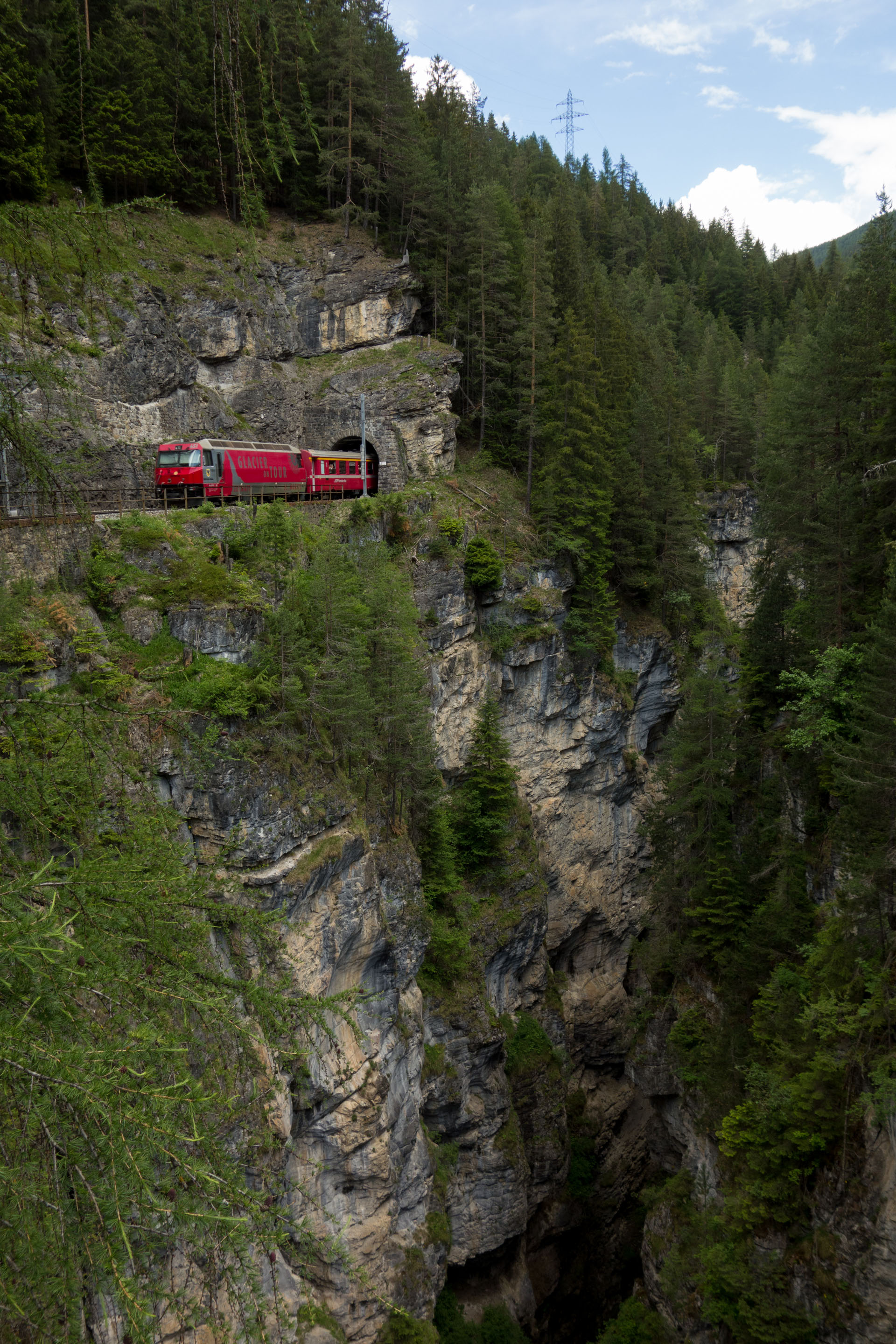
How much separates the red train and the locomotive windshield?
0.01 metres

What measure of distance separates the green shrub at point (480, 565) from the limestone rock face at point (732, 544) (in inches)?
756

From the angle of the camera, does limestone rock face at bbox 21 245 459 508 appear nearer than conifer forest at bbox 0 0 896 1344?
No

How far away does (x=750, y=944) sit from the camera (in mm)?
18266

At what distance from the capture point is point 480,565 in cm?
2652

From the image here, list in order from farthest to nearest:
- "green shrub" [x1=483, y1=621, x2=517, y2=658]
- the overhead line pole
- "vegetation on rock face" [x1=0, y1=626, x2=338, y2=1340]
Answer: the overhead line pole, "green shrub" [x1=483, y1=621, x2=517, y2=658], "vegetation on rock face" [x1=0, y1=626, x2=338, y2=1340]

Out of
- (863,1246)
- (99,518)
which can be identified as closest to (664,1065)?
(863,1246)

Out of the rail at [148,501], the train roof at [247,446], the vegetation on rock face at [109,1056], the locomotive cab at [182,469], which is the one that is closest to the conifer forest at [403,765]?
the vegetation on rock face at [109,1056]

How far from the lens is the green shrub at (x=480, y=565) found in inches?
1041

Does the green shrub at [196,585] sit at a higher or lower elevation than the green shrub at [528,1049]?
higher

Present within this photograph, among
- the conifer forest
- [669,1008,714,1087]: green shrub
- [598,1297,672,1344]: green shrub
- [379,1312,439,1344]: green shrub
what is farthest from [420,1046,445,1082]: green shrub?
[598,1297,672,1344]: green shrub

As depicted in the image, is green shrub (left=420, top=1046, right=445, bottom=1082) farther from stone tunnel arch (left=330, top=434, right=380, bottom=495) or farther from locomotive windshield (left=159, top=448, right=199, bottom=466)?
stone tunnel arch (left=330, top=434, right=380, bottom=495)

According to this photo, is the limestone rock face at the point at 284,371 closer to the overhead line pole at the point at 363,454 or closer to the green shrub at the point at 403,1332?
the overhead line pole at the point at 363,454

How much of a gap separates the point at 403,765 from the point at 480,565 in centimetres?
867

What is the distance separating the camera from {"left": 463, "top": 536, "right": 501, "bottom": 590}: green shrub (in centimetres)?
2644
